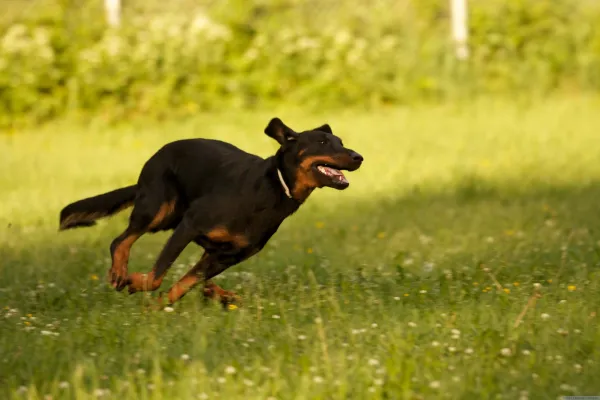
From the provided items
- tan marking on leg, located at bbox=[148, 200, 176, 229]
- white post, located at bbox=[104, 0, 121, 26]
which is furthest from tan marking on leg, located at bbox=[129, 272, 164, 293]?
white post, located at bbox=[104, 0, 121, 26]

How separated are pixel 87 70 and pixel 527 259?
8348mm

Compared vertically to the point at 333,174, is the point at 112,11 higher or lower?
A: higher

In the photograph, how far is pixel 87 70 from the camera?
1391 centimetres

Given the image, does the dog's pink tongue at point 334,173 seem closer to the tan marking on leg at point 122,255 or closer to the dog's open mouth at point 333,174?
the dog's open mouth at point 333,174

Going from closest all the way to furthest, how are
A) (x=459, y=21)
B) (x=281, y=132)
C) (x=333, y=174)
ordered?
(x=333, y=174), (x=281, y=132), (x=459, y=21)

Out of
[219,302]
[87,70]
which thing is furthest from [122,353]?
[87,70]

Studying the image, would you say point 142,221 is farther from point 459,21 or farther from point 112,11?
point 459,21

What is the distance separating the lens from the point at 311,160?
5566 millimetres

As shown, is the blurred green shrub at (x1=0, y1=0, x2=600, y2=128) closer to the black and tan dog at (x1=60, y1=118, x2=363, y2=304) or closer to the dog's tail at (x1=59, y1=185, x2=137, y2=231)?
the dog's tail at (x1=59, y1=185, x2=137, y2=231)

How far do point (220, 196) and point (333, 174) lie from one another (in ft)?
2.10

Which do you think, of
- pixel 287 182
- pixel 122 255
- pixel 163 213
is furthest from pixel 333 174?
pixel 122 255

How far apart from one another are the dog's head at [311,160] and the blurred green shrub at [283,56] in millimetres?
8636

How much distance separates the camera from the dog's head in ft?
18.1

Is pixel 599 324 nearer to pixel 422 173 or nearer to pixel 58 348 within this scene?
pixel 58 348
